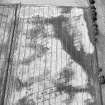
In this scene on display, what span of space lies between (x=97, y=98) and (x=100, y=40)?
1745 mm

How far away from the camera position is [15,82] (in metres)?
4.74

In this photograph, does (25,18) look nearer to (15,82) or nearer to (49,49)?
(49,49)

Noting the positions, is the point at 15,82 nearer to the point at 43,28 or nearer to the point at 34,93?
the point at 34,93

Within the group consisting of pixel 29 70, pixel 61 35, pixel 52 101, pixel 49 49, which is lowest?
pixel 52 101

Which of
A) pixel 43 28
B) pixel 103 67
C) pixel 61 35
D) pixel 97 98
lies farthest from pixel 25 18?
pixel 97 98

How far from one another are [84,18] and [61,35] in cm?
98

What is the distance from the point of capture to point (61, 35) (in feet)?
17.9

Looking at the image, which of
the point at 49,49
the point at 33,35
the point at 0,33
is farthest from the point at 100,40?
the point at 0,33

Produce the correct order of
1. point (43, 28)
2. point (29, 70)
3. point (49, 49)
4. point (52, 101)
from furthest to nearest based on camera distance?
1. point (43, 28)
2. point (49, 49)
3. point (29, 70)
4. point (52, 101)

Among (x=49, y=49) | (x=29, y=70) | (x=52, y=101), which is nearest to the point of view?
(x=52, y=101)

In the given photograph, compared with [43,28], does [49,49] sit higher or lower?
lower

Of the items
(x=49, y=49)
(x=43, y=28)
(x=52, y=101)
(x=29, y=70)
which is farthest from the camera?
(x=43, y=28)

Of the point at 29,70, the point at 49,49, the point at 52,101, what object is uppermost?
the point at 49,49

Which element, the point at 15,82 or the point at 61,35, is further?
the point at 61,35
